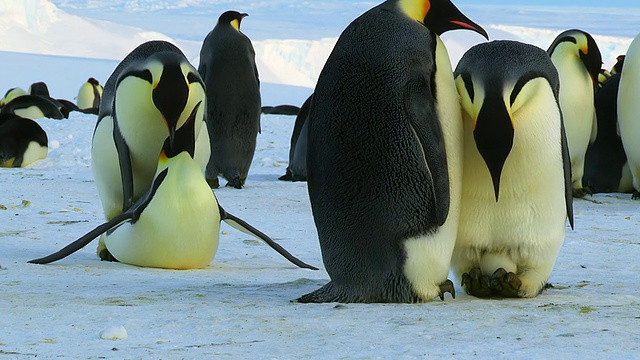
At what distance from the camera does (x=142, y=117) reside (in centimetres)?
450

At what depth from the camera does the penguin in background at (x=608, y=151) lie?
8.27 meters

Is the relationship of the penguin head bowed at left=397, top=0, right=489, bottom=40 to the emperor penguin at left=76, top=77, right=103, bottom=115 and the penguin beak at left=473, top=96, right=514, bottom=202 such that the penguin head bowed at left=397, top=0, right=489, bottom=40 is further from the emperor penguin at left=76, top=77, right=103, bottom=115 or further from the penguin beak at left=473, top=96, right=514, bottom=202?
the emperor penguin at left=76, top=77, right=103, bottom=115

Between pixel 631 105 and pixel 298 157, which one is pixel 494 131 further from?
pixel 298 157

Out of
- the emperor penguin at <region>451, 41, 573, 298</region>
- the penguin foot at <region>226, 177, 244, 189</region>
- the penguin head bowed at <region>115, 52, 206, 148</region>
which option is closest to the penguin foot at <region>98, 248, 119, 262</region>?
the penguin head bowed at <region>115, 52, 206, 148</region>

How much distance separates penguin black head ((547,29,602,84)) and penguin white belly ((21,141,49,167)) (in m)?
6.07

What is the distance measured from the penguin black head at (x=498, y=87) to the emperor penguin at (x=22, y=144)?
8625 mm

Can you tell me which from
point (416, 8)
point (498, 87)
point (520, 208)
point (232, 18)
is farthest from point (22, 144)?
point (498, 87)

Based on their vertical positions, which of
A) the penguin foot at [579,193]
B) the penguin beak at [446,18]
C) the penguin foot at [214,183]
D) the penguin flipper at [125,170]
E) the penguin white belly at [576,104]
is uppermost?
the penguin beak at [446,18]

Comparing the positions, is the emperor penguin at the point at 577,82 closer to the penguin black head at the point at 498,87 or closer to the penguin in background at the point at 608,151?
the penguin in background at the point at 608,151

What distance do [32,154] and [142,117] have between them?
7020 mm

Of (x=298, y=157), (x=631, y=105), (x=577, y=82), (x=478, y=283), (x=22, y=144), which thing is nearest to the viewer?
(x=478, y=283)

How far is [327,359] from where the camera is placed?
2207 millimetres

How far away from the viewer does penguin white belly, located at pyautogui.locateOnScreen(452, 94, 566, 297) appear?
10.1 feet

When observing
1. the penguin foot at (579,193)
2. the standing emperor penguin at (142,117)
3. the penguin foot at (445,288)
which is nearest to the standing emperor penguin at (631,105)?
the penguin foot at (579,193)
